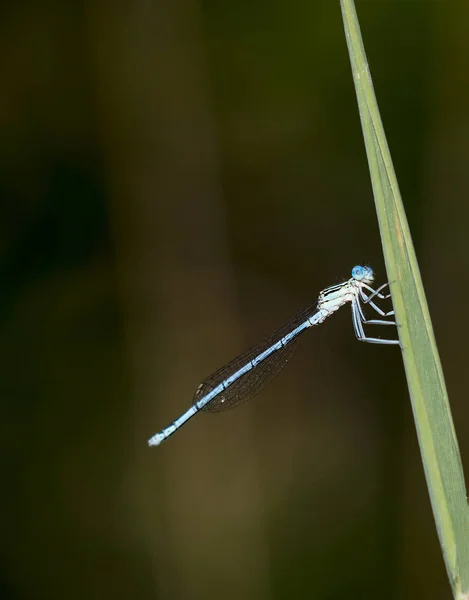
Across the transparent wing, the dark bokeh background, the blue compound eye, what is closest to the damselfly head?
the blue compound eye

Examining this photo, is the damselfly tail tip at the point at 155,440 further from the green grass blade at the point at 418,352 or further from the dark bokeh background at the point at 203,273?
the green grass blade at the point at 418,352

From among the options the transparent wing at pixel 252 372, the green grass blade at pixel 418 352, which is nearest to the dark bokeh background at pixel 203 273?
the transparent wing at pixel 252 372

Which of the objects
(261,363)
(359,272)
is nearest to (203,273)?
(261,363)

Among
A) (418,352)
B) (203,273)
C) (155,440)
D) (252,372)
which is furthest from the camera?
(203,273)

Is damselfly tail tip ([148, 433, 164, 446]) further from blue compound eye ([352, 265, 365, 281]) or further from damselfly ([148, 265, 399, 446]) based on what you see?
blue compound eye ([352, 265, 365, 281])

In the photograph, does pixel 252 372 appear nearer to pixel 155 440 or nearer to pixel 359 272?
pixel 155 440

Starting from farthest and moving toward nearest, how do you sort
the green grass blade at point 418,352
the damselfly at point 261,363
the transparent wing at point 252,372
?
the transparent wing at point 252,372
the damselfly at point 261,363
the green grass blade at point 418,352

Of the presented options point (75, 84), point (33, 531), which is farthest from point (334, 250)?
point (33, 531)

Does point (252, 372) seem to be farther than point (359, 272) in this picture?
Yes
